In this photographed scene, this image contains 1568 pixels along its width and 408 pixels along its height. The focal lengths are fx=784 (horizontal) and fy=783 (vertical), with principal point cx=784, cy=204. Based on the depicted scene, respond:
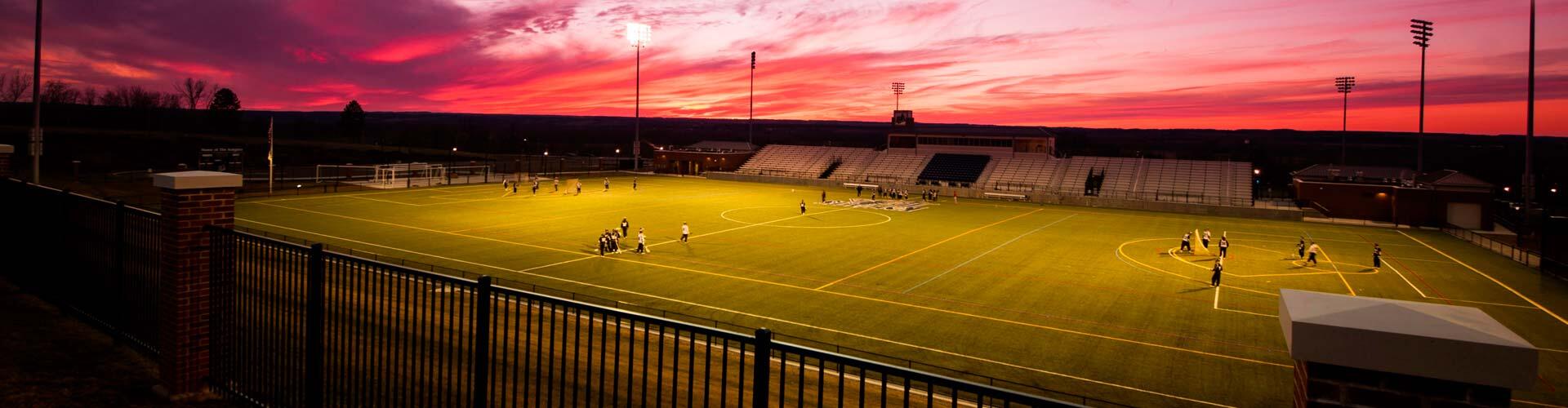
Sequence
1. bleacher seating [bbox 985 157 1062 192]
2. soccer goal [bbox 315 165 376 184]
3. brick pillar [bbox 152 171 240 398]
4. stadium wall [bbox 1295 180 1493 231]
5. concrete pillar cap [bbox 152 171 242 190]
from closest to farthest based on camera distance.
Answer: concrete pillar cap [bbox 152 171 242 190] < brick pillar [bbox 152 171 240 398] < stadium wall [bbox 1295 180 1493 231] < soccer goal [bbox 315 165 376 184] < bleacher seating [bbox 985 157 1062 192]

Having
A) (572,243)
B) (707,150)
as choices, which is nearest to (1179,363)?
(572,243)

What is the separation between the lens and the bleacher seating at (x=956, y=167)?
277ft

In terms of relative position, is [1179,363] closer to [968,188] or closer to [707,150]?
[968,188]

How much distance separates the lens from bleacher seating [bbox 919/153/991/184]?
84438 mm

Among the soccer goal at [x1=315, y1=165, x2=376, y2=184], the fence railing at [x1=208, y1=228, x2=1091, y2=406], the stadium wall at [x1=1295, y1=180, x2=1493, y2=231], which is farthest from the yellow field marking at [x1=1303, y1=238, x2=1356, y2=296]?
the soccer goal at [x1=315, y1=165, x2=376, y2=184]

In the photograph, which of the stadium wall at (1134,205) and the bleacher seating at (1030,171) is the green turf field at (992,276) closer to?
the stadium wall at (1134,205)

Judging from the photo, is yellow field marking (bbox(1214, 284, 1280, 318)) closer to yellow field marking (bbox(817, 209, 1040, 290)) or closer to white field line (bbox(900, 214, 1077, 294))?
white field line (bbox(900, 214, 1077, 294))

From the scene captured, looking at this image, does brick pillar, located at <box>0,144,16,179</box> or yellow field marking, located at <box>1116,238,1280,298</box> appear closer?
brick pillar, located at <box>0,144,16,179</box>

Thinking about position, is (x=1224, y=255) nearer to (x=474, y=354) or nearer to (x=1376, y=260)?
(x=1376, y=260)

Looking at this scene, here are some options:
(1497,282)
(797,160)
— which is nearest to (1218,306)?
(1497,282)

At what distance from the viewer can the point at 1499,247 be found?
130 feet

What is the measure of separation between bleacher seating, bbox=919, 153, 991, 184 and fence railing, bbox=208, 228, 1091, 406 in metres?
68.6

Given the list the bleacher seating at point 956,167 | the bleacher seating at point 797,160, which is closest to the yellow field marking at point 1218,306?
the bleacher seating at point 956,167

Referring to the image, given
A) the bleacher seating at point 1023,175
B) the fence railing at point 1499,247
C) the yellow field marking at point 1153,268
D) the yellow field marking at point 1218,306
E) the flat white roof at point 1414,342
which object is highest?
the bleacher seating at point 1023,175
